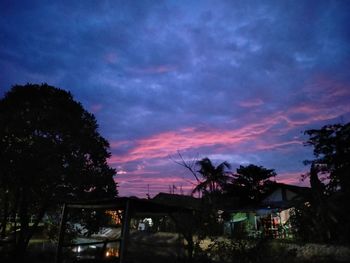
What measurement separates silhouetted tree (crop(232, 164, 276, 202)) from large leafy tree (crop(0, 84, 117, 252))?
3711 cm

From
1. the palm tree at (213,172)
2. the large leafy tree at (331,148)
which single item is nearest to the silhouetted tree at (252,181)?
the palm tree at (213,172)

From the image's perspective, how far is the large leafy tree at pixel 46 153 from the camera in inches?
591

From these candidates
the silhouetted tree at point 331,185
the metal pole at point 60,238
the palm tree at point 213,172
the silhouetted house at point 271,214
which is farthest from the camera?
the palm tree at point 213,172

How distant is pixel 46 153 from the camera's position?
15.2 metres

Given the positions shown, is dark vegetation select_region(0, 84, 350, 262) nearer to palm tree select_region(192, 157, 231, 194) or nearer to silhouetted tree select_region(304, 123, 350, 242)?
silhouetted tree select_region(304, 123, 350, 242)

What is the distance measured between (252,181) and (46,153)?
41.1 metres

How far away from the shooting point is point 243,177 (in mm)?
51469

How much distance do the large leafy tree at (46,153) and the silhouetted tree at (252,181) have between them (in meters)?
37.1

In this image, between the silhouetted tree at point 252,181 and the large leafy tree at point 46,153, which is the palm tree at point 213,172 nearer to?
the silhouetted tree at point 252,181

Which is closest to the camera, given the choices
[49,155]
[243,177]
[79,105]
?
[49,155]

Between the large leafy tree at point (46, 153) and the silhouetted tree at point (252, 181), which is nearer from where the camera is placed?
the large leafy tree at point (46, 153)

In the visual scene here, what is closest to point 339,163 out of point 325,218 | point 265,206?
point 325,218

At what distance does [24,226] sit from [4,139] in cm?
441

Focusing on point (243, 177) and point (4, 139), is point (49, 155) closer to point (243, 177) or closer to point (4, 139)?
point (4, 139)
